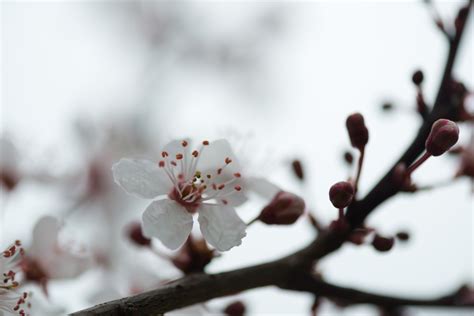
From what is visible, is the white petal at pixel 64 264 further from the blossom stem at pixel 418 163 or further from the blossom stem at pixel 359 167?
the blossom stem at pixel 418 163

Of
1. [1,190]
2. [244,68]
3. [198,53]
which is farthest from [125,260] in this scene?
[244,68]

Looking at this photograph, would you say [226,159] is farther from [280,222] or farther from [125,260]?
[125,260]

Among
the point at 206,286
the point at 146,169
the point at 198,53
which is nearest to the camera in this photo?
the point at 206,286

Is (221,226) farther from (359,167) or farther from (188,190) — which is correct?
(359,167)

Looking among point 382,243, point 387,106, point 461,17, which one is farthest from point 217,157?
point 461,17

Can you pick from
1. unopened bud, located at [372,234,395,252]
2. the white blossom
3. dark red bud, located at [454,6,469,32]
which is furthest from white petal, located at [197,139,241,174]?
dark red bud, located at [454,6,469,32]

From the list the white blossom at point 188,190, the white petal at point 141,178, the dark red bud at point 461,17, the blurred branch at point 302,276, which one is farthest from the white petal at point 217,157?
the dark red bud at point 461,17

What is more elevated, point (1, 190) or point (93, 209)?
point (1, 190)
